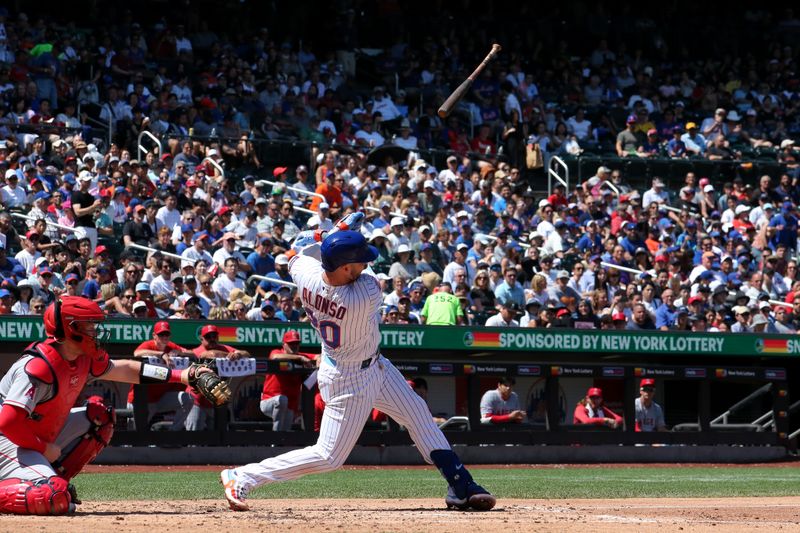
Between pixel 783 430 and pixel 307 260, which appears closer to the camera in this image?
pixel 307 260

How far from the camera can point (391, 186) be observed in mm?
18344

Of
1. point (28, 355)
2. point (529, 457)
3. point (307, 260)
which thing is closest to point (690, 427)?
point (529, 457)

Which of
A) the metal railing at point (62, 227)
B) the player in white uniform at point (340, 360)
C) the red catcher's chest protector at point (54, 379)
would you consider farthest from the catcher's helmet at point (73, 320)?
the metal railing at point (62, 227)

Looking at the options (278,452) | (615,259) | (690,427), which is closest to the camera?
(278,452)

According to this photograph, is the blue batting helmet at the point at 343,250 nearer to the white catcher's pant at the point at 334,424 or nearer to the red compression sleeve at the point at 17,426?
the white catcher's pant at the point at 334,424

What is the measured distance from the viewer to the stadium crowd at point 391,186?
48.6 ft

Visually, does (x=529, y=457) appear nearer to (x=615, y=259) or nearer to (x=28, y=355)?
(x=615, y=259)

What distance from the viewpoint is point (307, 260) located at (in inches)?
274

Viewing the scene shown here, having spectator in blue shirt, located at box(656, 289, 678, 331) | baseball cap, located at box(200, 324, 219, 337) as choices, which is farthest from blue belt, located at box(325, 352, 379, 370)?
spectator in blue shirt, located at box(656, 289, 678, 331)

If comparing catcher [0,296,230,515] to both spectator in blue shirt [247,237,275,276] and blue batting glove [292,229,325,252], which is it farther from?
spectator in blue shirt [247,237,275,276]

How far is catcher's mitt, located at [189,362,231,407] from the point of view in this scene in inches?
260

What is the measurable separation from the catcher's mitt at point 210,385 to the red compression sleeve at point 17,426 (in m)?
0.86

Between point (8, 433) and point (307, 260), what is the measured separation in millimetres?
1802

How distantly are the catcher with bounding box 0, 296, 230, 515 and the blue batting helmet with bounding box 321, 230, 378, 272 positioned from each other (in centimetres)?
87
